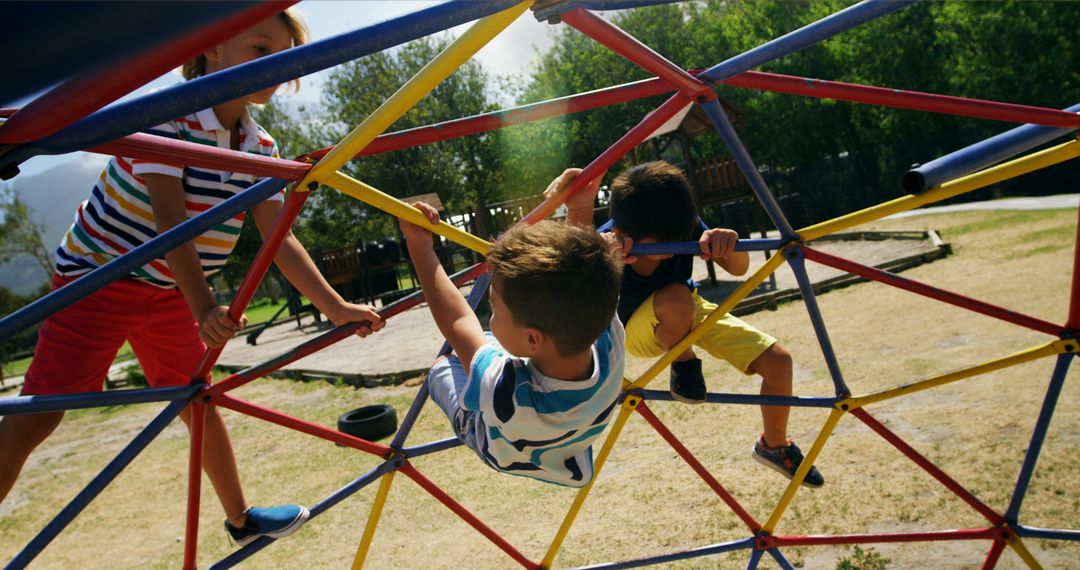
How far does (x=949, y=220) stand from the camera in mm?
11688

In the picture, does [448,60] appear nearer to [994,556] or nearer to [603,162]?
[603,162]

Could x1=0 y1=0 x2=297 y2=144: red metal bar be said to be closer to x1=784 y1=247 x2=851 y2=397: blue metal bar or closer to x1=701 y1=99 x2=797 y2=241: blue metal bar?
x1=701 y1=99 x2=797 y2=241: blue metal bar

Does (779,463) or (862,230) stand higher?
(779,463)

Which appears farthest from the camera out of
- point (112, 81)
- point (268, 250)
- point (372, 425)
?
point (372, 425)

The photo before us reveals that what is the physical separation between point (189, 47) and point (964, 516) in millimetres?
3047

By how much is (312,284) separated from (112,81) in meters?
1.22

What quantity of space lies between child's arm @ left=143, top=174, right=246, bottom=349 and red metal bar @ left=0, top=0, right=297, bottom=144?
0.77 m

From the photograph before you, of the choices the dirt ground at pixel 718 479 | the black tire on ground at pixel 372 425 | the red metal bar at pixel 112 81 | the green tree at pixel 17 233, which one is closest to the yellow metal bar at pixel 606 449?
the dirt ground at pixel 718 479

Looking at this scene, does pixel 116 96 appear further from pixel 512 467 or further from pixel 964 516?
pixel 964 516

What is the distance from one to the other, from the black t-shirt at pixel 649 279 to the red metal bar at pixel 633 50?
0.73 metres

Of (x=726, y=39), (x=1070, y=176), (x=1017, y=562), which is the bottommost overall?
(x=1070, y=176)

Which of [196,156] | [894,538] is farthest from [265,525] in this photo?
[894,538]

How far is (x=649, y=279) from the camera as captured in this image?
2.69 meters

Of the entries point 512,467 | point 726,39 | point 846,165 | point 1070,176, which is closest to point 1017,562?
point 512,467
